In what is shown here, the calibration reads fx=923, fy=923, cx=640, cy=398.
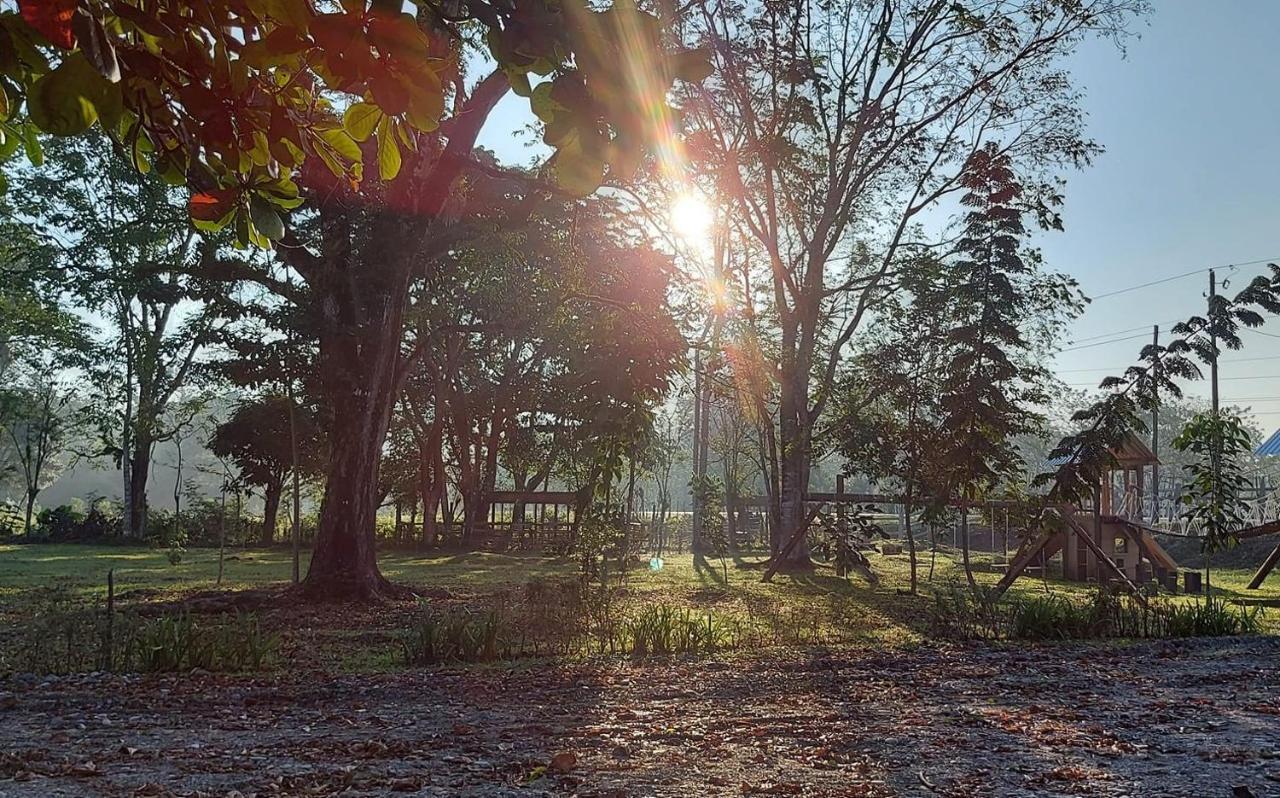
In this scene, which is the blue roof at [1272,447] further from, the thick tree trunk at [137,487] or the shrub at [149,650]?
the thick tree trunk at [137,487]

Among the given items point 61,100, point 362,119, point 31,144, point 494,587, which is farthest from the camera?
point 494,587

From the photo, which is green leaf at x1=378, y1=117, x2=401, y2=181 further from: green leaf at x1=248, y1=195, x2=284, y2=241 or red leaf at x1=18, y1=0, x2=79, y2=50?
red leaf at x1=18, y1=0, x2=79, y2=50

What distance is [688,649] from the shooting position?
7.16 metres

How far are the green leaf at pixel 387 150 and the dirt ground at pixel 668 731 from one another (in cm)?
259

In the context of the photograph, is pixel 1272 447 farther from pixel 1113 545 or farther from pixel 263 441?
pixel 263 441

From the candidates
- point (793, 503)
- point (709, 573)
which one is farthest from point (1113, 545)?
point (709, 573)

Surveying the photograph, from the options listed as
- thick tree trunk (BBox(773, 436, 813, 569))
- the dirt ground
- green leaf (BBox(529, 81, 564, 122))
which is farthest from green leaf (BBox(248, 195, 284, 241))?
thick tree trunk (BBox(773, 436, 813, 569))

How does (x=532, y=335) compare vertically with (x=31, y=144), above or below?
above

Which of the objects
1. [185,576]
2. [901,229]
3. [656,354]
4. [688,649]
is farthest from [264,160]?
[901,229]

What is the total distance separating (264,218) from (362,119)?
31 centimetres

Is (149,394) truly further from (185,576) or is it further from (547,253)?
(547,253)

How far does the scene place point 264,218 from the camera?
5.25 feet

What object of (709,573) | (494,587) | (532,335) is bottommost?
(709,573)

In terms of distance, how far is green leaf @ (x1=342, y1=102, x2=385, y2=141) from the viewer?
1.42m
